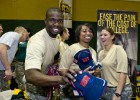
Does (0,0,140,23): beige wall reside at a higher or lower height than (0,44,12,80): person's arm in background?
higher

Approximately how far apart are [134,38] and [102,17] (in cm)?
72

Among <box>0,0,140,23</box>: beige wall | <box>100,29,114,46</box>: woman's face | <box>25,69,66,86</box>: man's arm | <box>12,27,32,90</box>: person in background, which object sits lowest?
<box>12,27,32,90</box>: person in background

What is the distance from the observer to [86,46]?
116 inches

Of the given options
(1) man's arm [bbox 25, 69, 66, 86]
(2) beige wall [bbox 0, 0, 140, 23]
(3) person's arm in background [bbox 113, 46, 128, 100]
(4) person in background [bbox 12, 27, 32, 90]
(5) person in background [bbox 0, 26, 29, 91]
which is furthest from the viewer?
(2) beige wall [bbox 0, 0, 140, 23]

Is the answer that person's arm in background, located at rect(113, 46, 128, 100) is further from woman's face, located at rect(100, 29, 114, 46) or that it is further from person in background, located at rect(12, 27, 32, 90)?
person in background, located at rect(12, 27, 32, 90)

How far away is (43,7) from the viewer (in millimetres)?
7160

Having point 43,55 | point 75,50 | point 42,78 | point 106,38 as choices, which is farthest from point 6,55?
point 42,78

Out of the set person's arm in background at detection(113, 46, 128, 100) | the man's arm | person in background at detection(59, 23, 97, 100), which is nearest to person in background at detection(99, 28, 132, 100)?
person's arm in background at detection(113, 46, 128, 100)

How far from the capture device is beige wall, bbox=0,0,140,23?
22.8 ft

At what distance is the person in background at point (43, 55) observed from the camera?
69.5 inches

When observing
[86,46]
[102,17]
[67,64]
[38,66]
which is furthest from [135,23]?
[38,66]

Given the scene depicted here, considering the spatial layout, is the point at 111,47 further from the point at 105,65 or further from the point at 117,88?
the point at 117,88

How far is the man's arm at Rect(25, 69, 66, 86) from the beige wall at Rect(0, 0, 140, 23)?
17.5 ft

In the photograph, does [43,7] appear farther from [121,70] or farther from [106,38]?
[121,70]
